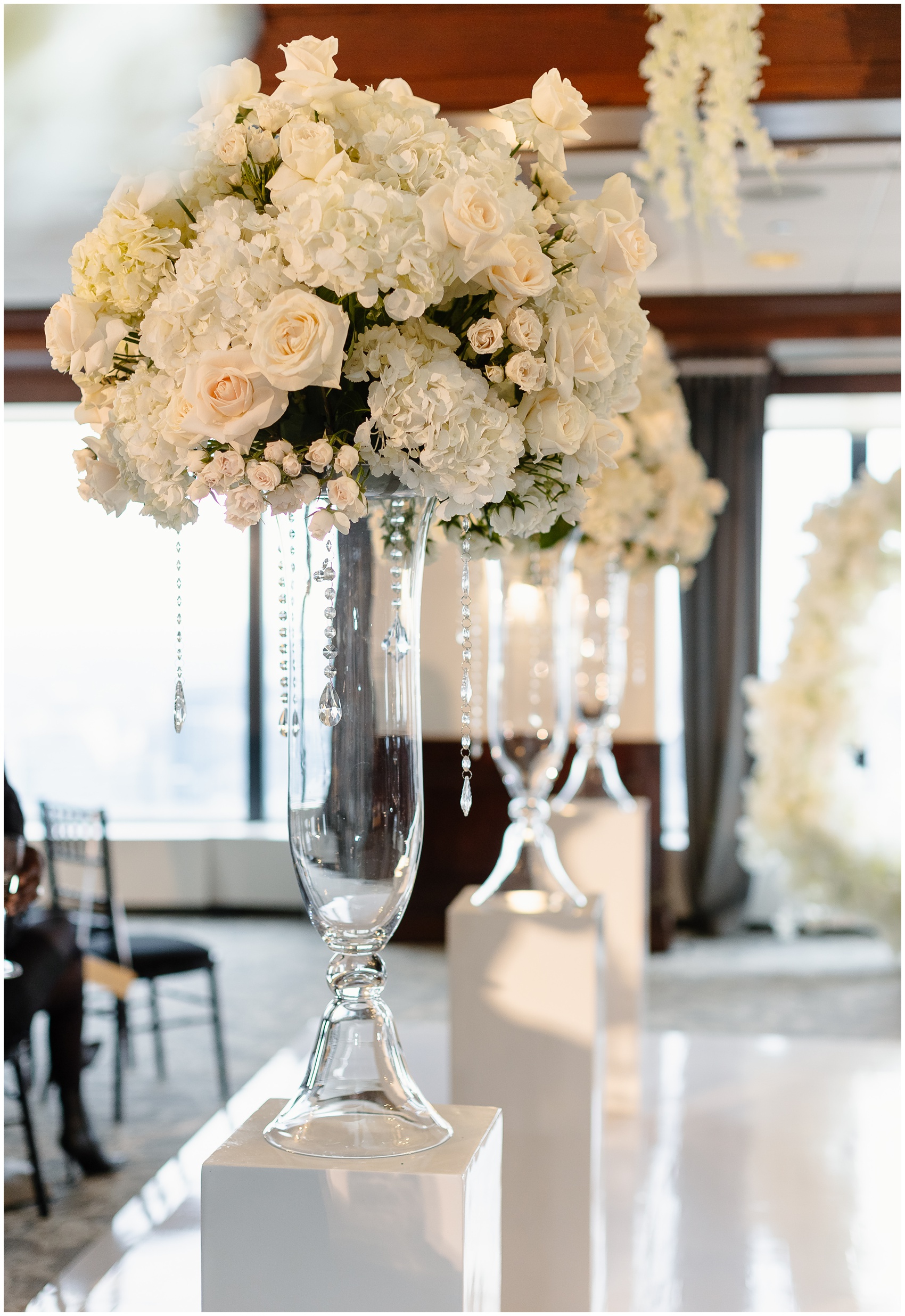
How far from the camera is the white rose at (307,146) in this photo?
1019 millimetres

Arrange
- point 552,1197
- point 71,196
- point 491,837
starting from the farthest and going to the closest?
point 491,837 → point 71,196 → point 552,1197

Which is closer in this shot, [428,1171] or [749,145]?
[428,1171]

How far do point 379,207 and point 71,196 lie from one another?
4.54m

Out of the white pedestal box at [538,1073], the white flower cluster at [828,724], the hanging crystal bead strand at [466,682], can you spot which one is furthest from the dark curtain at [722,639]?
the hanging crystal bead strand at [466,682]

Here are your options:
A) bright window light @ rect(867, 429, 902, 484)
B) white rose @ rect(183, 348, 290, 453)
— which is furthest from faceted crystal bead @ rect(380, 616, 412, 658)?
bright window light @ rect(867, 429, 902, 484)

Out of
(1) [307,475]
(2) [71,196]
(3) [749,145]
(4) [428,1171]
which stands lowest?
(4) [428,1171]

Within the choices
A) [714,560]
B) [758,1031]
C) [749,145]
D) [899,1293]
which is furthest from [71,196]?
[899,1293]

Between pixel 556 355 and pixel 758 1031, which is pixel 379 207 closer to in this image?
pixel 556 355

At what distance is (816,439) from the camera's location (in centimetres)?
773

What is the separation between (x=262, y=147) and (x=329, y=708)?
1.54 feet

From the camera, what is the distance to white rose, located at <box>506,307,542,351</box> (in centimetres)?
105

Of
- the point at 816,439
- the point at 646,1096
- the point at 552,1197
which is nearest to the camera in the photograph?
the point at 552,1197

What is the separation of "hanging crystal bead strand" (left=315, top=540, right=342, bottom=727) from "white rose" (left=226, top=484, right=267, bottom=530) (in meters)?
0.11

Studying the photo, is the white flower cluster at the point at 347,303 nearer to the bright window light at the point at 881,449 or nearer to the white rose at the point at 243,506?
the white rose at the point at 243,506
